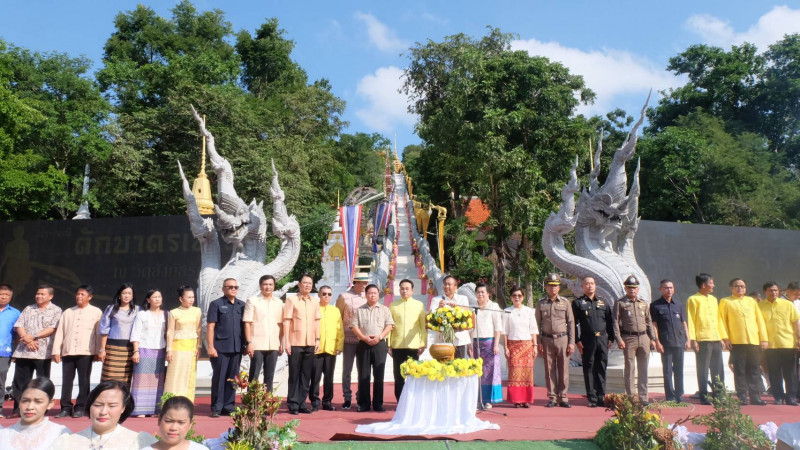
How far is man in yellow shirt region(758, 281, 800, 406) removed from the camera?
667 centimetres

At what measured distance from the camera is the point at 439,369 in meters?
5.05

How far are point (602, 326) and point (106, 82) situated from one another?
20.8 m

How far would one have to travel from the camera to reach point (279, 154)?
73.3ft

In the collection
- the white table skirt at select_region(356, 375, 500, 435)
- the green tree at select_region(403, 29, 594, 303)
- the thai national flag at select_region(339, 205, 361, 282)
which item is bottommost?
the white table skirt at select_region(356, 375, 500, 435)

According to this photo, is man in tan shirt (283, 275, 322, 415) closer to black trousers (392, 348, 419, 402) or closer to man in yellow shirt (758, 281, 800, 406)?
black trousers (392, 348, 419, 402)

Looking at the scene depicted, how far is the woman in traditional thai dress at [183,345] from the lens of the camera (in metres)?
5.85

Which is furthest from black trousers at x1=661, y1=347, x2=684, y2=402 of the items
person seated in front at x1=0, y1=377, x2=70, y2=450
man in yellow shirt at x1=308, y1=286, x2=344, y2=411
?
person seated in front at x1=0, y1=377, x2=70, y2=450

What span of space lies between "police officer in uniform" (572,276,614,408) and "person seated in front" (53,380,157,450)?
4680 mm

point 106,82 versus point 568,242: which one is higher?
point 106,82

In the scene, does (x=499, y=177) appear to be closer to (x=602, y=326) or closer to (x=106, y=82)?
(x=602, y=326)

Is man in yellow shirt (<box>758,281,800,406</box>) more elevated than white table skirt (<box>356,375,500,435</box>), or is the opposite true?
man in yellow shirt (<box>758,281,800,406</box>)

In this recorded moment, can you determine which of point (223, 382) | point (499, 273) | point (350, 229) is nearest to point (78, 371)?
point (223, 382)

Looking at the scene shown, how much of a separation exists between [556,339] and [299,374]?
2596 mm

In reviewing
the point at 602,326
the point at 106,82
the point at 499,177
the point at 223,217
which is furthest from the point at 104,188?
the point at 602,326
